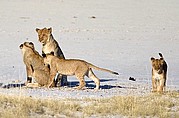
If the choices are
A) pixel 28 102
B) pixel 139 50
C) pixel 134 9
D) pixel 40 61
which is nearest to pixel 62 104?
pixel 28 102

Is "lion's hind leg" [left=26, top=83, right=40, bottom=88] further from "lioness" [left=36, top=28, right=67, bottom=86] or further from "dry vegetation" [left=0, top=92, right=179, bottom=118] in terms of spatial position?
"dry vegetation" [left=0, top=92, right=179, bottom=118]

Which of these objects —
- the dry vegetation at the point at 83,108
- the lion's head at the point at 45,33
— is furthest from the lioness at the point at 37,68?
the dry vegetation at the point at 83,108

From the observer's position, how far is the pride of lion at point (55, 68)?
13125mm

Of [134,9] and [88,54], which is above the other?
[134,9]

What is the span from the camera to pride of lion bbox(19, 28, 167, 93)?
1312 centimetres

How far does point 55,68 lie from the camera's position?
13.8 m

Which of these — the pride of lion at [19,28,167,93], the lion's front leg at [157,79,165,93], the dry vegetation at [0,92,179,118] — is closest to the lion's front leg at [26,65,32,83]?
the pride of lion at [19,28,167,93]

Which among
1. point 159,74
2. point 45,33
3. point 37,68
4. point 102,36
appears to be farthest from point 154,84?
point 102,36

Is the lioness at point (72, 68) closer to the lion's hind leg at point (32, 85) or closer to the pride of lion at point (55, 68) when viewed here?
the pride of lion at point (55, 68)

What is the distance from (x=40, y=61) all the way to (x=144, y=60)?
6.96 metres

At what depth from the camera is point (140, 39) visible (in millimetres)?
26891

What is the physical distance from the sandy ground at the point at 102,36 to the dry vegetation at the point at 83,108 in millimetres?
1641

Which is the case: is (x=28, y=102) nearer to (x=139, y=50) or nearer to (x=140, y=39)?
(x=139, y=50)

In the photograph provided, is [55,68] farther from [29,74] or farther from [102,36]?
[102,36]
